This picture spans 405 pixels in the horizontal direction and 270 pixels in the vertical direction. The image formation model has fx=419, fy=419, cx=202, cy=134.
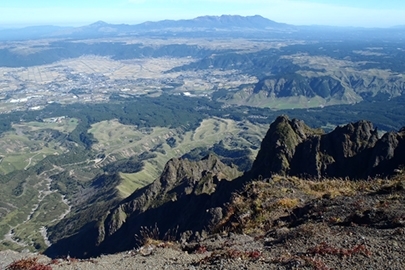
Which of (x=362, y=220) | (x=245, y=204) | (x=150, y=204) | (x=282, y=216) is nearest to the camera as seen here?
(x=362, y=220)

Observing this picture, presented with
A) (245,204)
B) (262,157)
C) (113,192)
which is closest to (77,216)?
(113,192)

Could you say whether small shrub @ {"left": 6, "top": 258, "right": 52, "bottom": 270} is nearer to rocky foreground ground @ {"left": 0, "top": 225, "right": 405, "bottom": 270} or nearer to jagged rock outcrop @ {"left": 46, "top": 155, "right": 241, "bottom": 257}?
rocky foreground ground @ {"left": 0, "top": 225, "right": 405, "bottom": 270}

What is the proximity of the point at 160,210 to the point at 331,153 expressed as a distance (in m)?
44.2

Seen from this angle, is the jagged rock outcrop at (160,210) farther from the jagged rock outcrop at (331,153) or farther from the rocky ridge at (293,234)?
the rocky ridge at (293,234)

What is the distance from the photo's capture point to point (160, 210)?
105 m

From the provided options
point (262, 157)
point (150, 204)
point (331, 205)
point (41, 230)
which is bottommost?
point (41, 230)

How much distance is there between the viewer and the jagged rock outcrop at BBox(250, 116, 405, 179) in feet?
257

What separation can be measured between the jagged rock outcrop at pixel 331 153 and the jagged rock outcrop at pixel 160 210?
1361 cm

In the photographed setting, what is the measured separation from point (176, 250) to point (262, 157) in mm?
74199

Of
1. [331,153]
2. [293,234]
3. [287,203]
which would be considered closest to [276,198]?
[287,203]

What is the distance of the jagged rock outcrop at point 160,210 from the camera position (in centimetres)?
9400

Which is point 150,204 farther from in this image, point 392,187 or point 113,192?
point 392,187

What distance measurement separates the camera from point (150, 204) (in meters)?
118

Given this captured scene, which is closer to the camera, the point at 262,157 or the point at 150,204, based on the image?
the point at 262,157
